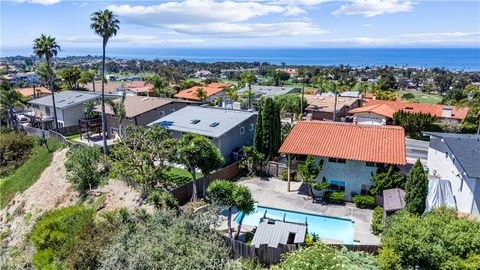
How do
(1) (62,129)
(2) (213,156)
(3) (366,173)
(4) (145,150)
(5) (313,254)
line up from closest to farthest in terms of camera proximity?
1. (5) (313,254)
2. (2) (213,156)
3. (3) (366,173)
4. (4) (145,150)
5. (1) (62,129)

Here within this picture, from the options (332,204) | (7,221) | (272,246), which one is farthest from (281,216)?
(7,221)

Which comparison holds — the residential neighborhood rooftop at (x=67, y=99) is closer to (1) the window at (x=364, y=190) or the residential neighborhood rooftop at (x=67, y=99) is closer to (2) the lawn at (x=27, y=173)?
(2) the lawn at (x=27, y=173)

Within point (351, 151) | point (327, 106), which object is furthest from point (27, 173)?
point (327, 106)

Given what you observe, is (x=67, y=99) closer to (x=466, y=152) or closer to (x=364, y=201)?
(x=364, y=201)

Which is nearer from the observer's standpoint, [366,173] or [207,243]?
[207,243]

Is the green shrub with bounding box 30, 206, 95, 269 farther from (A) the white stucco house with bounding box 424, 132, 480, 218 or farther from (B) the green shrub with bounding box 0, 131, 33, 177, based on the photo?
(B) the green shrub with bounding box 0, 131, 33, 177

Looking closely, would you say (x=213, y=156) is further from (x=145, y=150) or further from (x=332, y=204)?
(x=332, y=204)

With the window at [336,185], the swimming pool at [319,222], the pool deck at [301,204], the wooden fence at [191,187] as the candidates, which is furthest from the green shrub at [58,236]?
the window at [336,185]
